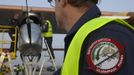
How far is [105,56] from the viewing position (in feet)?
5.11

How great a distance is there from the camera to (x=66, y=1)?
1865 mm

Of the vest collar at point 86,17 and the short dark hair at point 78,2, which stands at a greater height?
the short dark hair at point 78,2

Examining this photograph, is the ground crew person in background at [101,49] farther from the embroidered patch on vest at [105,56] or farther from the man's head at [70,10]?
the man's head at [70,10]

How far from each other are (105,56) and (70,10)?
1.27ft

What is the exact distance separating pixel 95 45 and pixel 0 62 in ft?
23.2

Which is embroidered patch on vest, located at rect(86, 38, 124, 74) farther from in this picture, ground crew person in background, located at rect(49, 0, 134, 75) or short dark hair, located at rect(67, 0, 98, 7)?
short dark hair, located at rect(67, 0, 98, 7)

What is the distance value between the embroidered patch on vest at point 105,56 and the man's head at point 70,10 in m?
0.30

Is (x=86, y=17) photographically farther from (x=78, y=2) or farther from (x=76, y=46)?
(x=76, y=46)

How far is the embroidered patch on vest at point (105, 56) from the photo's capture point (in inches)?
60.9

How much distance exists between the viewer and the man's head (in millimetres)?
1823

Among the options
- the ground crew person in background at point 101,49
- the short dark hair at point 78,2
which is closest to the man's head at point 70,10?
the short dark hair at point 78,2

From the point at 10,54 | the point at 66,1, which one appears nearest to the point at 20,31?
the point at 10,54

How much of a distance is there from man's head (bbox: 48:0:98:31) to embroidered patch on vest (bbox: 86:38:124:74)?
30 centimetres

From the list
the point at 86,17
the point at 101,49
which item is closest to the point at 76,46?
the point at 101,49
